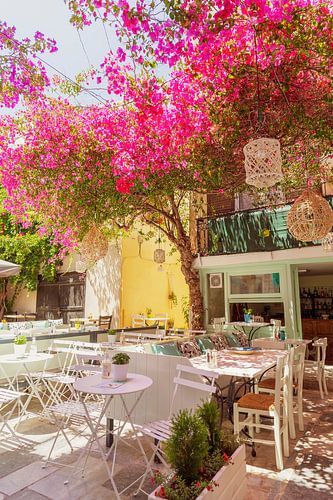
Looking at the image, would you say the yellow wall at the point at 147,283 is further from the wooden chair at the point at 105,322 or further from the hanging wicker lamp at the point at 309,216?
the hanging wicker lamp at the point at 309,216

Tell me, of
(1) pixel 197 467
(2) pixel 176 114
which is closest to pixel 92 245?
(2) pixel 176 114

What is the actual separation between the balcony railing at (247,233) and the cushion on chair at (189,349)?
12.3ft

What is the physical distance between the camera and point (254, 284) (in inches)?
331

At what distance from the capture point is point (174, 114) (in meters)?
4.66

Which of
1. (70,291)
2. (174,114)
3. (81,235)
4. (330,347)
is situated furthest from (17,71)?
(70,291)

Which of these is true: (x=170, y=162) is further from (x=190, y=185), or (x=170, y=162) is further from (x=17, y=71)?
(x=17, y=71)

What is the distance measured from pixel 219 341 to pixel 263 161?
360 centimetres

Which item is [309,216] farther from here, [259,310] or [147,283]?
[147,283]

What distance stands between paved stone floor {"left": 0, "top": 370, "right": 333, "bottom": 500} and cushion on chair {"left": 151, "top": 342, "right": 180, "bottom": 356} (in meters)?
1.16

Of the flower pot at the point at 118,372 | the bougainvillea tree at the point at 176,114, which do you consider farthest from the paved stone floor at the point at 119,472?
the bougainvillea tree at the point at 176,114

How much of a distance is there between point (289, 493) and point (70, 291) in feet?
35.3

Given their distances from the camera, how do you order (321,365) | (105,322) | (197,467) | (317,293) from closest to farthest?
(197,467) < (321,365) < (317,293) < (105,322)

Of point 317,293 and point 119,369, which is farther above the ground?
point 317,293

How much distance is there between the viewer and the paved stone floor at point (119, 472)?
8.57 feet
